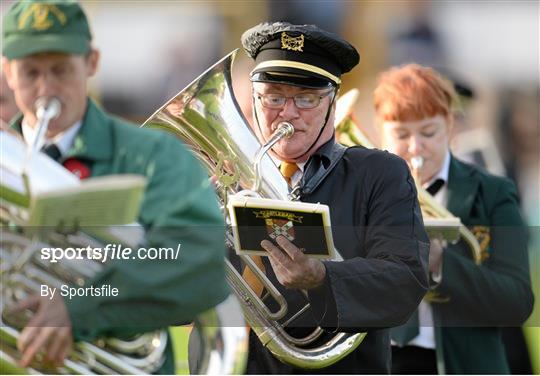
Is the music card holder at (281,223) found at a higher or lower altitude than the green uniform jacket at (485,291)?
higher

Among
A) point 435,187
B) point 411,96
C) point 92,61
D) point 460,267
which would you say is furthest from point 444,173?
point 92,61

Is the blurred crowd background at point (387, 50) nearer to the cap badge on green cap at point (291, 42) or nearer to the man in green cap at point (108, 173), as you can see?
the cap badge on green cap at point (291, 42)

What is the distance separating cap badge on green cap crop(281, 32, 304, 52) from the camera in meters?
4.20

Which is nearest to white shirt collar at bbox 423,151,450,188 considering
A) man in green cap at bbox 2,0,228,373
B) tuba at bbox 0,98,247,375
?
tuba at bbox 0,98,247,375

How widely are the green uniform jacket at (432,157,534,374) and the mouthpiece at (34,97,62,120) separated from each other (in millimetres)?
2034

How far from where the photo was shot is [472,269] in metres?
5.05

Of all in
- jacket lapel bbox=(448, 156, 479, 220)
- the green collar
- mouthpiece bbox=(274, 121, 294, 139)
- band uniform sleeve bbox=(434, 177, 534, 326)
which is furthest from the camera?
jacket lapel bbox=(448, 156, 479, 220)

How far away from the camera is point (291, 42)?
166 inches

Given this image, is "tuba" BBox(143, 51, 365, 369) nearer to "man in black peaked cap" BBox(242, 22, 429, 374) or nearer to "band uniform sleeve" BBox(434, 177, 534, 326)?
"man in black peaked cap" BBox(242, 22, 429, 374)

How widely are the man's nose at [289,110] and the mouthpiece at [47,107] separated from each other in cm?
92

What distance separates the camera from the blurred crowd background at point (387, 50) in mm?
6434

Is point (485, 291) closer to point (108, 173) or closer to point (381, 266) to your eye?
point (381, 266)

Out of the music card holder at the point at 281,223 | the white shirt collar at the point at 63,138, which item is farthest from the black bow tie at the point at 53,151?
the music card holder at the point at 281,223

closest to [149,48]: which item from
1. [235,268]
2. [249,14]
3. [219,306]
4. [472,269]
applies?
[249,14]
